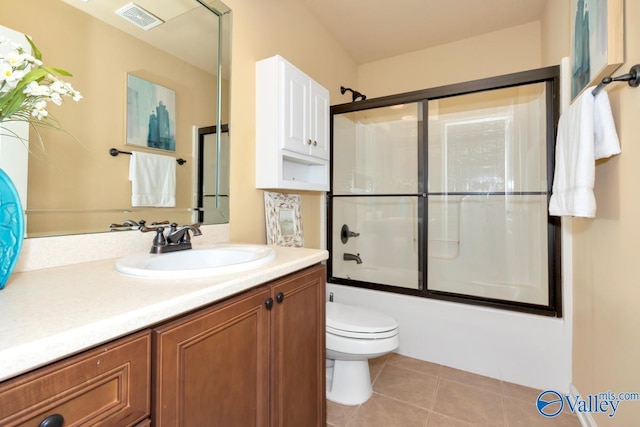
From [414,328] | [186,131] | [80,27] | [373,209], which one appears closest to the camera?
[80,27]

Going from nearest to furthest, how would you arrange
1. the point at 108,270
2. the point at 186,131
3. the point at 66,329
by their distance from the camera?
the point at 66,329 → the point at 108,270 → the point at 186,131

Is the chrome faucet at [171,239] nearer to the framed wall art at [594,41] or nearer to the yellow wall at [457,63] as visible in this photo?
the framed wall art at [594,41]

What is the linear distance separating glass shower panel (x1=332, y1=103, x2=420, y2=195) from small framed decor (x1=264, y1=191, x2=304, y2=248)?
624mm

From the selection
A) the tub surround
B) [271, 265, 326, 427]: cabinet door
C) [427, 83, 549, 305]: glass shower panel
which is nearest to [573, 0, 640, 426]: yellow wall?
[427, 83, 549, 305]: glass shower panel

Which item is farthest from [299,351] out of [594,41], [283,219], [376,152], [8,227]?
[376,152]

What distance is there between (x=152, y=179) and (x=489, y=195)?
90.8 inches

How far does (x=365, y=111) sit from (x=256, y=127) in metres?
1.26

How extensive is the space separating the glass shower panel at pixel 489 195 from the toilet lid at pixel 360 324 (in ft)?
2.30

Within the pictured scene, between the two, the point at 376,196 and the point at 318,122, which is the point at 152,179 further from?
the point at 376,196

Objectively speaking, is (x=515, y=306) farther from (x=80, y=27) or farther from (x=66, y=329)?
(x=80, y=27)

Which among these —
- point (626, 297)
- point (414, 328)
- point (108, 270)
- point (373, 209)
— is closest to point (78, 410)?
point (108, 270)

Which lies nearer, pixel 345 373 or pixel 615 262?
pixel 615 262

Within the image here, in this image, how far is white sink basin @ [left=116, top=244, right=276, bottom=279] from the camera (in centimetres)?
79

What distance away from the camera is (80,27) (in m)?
1.01
